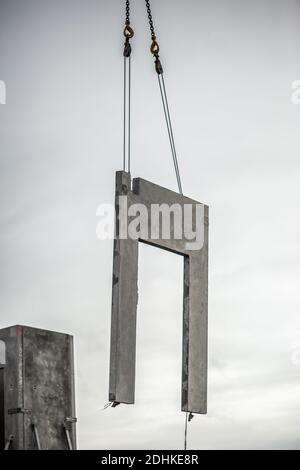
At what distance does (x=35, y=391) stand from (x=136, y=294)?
5.61 feet

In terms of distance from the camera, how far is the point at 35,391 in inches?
462

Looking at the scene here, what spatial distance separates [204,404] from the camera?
39.0 ft

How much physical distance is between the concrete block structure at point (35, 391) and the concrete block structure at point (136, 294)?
133 centimetres

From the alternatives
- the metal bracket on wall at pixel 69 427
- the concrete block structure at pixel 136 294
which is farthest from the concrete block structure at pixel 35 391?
the concrete block structure at pixel 136 294

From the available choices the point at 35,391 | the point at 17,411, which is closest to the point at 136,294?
the point at 35,391

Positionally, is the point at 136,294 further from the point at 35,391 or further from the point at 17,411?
the point at 17,411

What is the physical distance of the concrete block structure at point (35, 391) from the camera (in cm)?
1152

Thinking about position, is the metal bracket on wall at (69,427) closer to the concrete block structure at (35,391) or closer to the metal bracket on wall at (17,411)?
the concrete block structure at (35,391)

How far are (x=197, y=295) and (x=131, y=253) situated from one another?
128cm
